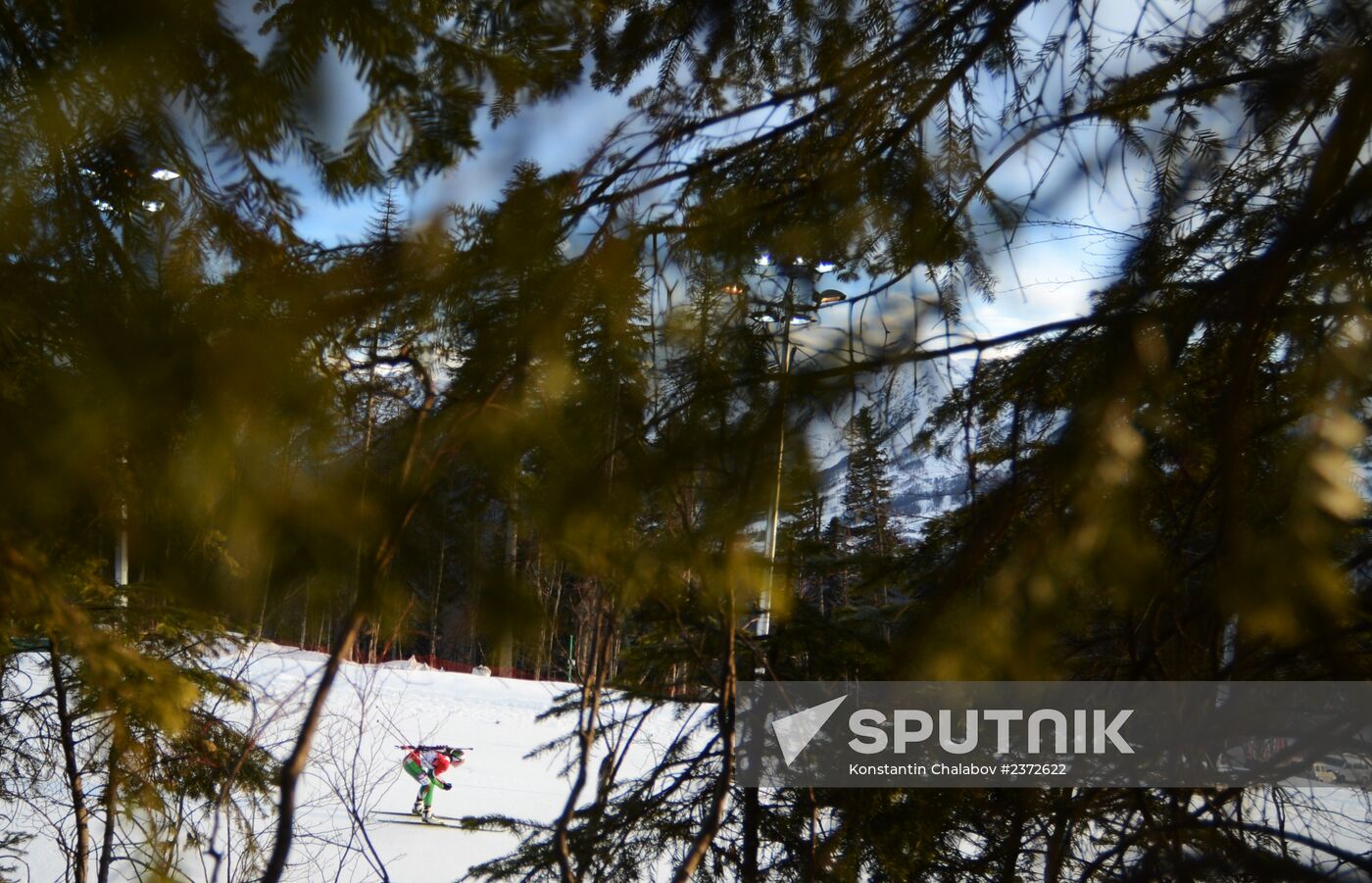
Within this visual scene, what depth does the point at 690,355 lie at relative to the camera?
1.77 metres

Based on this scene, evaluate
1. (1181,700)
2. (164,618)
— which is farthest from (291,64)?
(164,618)

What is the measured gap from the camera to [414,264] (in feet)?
4.78

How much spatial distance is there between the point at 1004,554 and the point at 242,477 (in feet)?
3.88

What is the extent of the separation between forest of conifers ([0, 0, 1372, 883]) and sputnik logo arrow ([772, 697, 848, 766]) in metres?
0.29

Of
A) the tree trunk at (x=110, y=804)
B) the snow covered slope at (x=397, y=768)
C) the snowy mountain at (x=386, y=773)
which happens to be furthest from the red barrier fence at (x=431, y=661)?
the tree trunk at (x=110, y=804)

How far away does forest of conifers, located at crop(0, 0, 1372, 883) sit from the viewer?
54.2 inches

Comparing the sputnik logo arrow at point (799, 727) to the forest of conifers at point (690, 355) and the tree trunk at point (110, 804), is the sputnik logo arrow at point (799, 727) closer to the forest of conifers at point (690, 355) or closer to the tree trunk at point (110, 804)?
the forest of conifers at point (690, 355)

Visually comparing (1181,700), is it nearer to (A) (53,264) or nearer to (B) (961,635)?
(B) (961,635)

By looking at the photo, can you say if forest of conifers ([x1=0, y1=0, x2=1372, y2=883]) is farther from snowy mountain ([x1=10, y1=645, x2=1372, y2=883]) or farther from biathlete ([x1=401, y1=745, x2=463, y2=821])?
biathlete ([x1=401, y1=745, x2=463, y2=821])

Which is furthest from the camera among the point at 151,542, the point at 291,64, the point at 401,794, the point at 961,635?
the point at 401,794

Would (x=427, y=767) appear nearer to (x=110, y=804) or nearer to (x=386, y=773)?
(x=386, y=773)

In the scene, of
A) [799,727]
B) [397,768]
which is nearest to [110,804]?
[397,768]

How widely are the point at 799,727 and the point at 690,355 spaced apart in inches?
47.3

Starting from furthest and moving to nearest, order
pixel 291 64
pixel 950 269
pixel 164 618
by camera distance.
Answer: pixel 164 618, pixel 950 269, pixel 291 64
